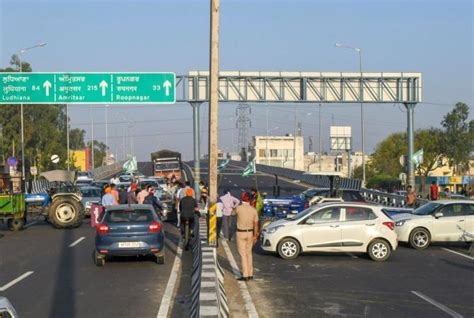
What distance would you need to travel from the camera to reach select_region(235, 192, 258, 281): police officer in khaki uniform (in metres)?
14.8

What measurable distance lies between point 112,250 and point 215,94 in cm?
449

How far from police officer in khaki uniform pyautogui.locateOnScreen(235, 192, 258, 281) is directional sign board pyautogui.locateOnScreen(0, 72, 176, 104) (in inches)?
824

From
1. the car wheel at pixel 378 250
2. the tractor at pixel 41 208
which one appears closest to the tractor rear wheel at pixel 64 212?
the tractor at pixel 41 208

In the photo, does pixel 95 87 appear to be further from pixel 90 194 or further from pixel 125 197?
pixel 125 197

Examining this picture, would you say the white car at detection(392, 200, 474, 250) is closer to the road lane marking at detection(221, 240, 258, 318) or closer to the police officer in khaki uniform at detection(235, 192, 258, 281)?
the road lane marking at detection(221, 240, 258, 318)

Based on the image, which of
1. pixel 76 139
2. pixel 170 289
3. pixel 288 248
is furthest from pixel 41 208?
pixel 76 139

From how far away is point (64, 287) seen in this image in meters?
14.1

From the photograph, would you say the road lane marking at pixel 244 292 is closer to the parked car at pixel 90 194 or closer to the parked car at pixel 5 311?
the parked car at pixel 5 311

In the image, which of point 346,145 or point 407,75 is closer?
point 407,75

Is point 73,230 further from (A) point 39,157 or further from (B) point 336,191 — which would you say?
(A) point 39,157

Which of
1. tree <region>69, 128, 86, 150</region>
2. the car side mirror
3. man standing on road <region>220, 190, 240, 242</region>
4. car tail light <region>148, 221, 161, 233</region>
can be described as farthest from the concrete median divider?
tree <region>69, 128, 86, 150</region>

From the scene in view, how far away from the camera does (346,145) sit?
6259 centimetres

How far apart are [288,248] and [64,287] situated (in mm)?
6649

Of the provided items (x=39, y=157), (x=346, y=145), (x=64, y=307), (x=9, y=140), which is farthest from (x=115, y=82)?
(x=9, y=140)
